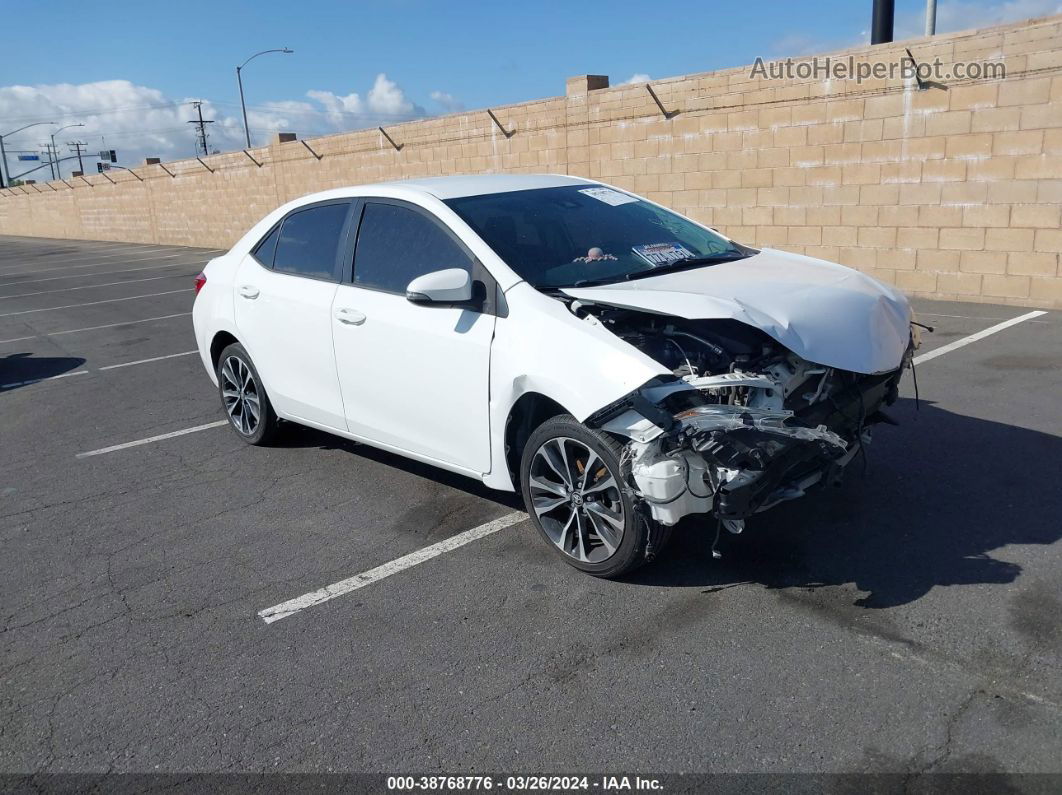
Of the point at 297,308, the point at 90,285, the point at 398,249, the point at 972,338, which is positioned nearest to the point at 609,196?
the point at 398,249

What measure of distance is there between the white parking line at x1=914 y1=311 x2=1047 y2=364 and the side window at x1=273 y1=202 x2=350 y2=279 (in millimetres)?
5098

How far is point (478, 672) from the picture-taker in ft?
11.1

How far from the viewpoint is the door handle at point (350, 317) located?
192 inches

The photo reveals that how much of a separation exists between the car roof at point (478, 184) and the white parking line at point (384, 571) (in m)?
1.79

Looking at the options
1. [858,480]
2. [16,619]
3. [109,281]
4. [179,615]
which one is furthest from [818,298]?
[109,281]

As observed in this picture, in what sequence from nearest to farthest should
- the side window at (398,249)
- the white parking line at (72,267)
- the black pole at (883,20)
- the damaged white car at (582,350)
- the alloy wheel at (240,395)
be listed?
1. the damaged white car at (582,350)
2. the side window at (398,249)
3. the alloy wheel at (240,395)
4. the black pole at (883,20)
5. the white parking line at (72,267)

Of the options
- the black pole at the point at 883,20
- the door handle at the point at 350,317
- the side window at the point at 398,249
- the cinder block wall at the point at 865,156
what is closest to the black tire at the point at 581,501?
the side window at the point at 398,249

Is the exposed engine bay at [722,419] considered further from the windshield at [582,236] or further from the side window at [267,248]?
the side window at [267,248]

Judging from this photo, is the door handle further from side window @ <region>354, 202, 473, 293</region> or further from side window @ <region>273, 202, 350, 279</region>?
side window @ <region>273, 202, 350, 279</region>

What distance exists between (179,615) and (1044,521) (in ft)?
13.4

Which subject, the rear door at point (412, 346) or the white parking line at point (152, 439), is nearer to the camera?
the rear door at point (412, 346)

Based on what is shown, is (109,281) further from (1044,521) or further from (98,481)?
(1044,521)

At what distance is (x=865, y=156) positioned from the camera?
37.7ft

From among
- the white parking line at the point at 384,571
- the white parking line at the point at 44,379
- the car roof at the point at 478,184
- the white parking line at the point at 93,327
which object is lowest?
the white parking line at the point at 93,327
